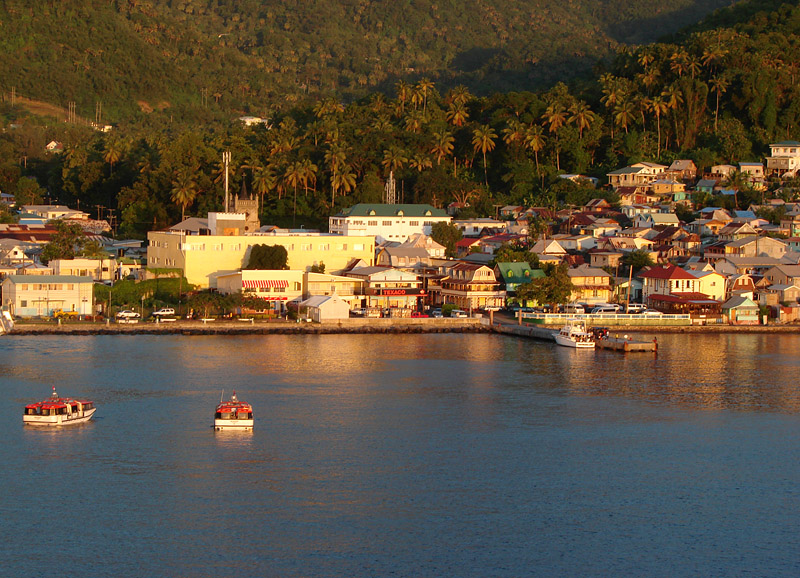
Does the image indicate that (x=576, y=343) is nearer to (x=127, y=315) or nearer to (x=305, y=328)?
(x=305, y=328)

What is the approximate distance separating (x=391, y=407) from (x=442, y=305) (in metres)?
19.6

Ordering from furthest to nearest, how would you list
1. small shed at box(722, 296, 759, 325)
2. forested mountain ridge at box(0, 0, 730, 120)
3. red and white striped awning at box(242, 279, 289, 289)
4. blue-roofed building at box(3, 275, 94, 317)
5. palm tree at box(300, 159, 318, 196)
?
forested mountain ridge at box(0, 0, 730, 120), palm tree at box(300, 159, 318, 196), small shed at box(722, 296, 759, 325), red and white striped awning at box(242, 279, 289, 289), blue-roofed building at box(3, 275, 94, 317)

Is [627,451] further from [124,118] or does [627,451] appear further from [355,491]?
[124,118]

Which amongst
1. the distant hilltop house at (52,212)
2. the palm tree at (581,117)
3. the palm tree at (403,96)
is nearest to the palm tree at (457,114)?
the palm tree at (403,96)

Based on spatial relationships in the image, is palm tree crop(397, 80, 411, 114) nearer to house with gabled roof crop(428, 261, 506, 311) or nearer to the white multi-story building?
the white multi-story building

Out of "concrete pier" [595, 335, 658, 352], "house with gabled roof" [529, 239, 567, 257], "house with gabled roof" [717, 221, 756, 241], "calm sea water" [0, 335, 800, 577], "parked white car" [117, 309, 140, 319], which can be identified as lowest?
"calm sea water" [0, 335, 800, 577]

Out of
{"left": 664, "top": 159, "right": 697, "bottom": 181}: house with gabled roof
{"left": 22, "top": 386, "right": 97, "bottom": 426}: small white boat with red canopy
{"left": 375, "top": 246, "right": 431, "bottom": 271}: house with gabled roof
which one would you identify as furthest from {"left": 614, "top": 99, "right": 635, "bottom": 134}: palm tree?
{"left": 22, "top": 386, "right": 97, "bottom": 426}: small white boat with red canopy

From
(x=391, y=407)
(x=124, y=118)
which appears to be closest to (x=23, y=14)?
(x=124, y=118)

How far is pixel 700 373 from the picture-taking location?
36.5m

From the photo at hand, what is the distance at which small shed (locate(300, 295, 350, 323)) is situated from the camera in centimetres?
4566

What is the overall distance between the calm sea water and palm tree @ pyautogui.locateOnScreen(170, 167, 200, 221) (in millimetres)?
25850

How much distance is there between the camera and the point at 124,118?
356 ft

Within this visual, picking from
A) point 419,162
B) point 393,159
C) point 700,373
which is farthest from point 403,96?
point 700,373

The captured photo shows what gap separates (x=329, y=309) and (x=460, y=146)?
31.7 meters
